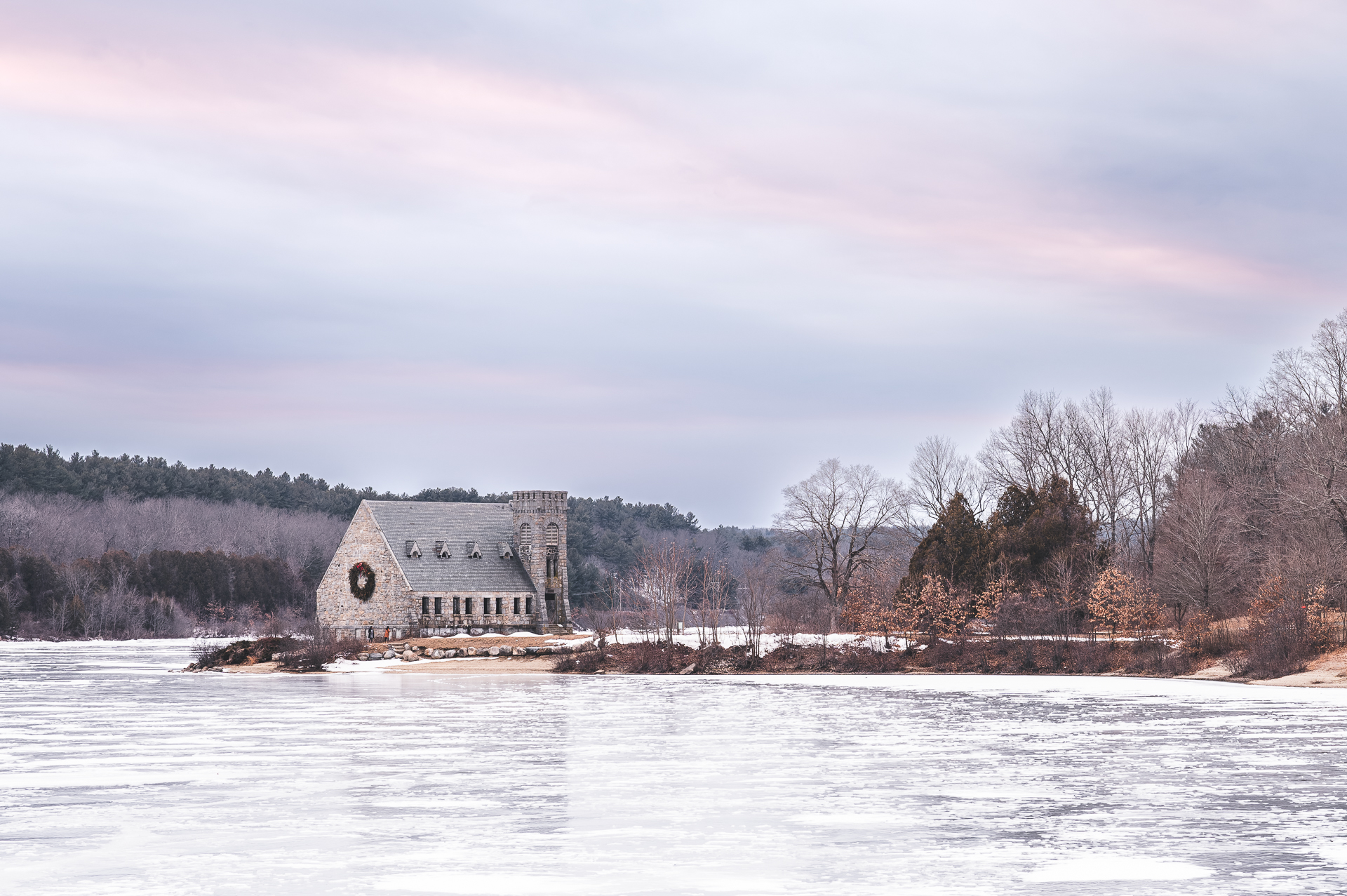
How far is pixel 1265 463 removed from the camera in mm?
66750

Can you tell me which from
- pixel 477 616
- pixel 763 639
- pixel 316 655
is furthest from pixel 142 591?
pixel 763 639

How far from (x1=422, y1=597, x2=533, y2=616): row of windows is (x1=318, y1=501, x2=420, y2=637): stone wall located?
2.14 feet

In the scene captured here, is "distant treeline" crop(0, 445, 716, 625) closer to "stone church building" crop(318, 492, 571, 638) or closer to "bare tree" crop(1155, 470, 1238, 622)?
"stone church building" crop(318, 492, 571, 638)

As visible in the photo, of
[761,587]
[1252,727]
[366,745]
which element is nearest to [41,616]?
[761,587]

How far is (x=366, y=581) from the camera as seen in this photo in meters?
73.4

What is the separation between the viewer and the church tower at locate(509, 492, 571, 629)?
76.6 meters

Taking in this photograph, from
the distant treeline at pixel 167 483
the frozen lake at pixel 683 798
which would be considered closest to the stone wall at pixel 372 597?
the frozen lake at pixel 683 798

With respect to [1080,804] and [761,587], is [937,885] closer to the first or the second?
[1080,804]

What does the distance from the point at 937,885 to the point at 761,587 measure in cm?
4478

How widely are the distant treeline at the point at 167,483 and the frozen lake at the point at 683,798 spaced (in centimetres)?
11652

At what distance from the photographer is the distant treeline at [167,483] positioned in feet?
459

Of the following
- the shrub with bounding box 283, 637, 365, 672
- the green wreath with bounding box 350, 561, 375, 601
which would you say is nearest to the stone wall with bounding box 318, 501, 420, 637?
the green wreath with bounding box 350, 561, 375, 601

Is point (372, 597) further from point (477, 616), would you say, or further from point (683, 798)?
point (683, 798)

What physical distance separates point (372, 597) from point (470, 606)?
5.53m
